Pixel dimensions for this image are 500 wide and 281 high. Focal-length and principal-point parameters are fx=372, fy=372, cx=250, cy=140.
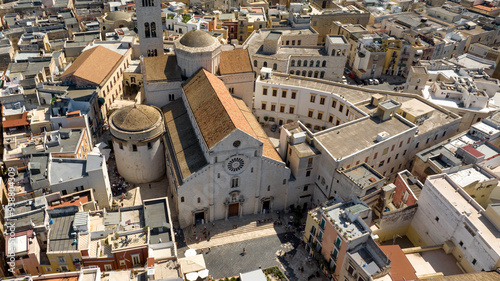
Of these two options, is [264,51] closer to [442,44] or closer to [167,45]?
[167,45]

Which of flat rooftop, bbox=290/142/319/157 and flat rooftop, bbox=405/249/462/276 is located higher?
flat rooftop, bbox=290/142/319/157

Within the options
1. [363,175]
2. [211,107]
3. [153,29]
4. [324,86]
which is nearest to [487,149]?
[363,175]

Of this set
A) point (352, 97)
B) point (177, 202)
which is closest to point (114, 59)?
point (177, 202)

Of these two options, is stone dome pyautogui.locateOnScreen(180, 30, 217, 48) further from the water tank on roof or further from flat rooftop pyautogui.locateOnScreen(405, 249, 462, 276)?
flat rooftop pyautogui.locateOnScreen(405, 249, 462, 276)

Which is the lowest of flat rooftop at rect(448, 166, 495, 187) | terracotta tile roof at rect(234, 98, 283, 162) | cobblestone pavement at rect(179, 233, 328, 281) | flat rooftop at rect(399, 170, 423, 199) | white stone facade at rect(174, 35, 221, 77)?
cobblestone pavement at rect(179, 233, 328, 281)

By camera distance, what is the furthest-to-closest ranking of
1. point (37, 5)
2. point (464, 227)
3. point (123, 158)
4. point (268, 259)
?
point (37, 5) → point (123, 158) → point (268, 259) → point (464, 227)

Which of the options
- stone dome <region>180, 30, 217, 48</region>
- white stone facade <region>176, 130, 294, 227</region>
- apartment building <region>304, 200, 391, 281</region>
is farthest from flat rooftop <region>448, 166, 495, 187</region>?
stone dome <region>180, 30, 217, 48</region>
